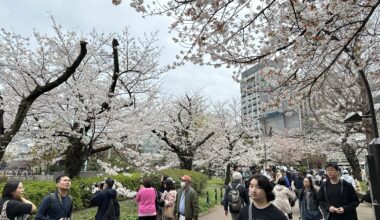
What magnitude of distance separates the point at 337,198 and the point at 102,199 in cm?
394

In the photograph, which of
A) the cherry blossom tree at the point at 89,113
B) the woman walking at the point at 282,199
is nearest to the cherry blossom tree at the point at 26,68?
the cherry blossom tree at the point at 89,113

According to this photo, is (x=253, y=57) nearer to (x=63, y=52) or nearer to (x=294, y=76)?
(x=294, y=76)

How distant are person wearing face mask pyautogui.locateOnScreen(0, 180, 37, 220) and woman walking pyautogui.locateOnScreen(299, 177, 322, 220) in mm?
5493

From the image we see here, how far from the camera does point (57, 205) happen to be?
4.28 m

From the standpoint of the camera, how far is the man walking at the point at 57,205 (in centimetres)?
420

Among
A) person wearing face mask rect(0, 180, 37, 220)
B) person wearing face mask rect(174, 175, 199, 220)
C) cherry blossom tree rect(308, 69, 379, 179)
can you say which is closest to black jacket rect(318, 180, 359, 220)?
person wearing face mask rect(174, 175, 199, 220)

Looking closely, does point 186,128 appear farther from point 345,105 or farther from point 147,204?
point 147,204

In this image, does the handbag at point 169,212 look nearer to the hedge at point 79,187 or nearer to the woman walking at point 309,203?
the woman walking at point 309,203

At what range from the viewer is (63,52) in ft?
37.4

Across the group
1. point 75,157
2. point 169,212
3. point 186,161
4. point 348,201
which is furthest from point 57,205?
point 186,161

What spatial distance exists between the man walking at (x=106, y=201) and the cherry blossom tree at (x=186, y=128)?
14413mm

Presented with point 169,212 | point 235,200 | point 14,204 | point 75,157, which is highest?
point 75,157

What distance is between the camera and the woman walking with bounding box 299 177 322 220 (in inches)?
273

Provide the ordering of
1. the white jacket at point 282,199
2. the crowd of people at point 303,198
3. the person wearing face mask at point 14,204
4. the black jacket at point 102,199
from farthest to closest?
1. the white jacket at point 282,199
2. the black jacket at point 102,199
3. the person wearing face mask at point 14,204
4. the crowd of people at point 303,198
